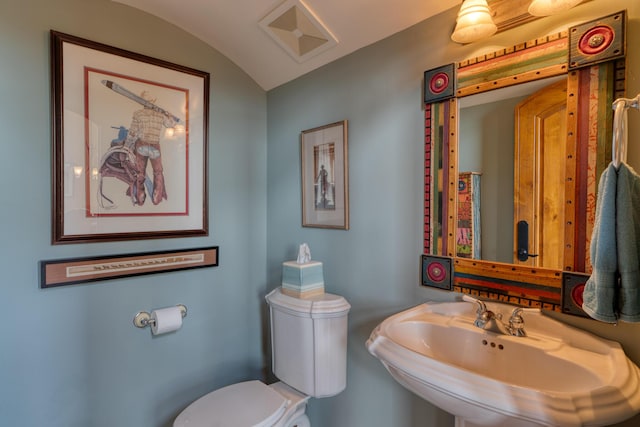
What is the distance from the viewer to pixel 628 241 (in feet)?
2.23

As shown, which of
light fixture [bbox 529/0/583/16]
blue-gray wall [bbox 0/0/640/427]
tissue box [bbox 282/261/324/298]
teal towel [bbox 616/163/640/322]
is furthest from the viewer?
tissue box [bbox 282/261/324/298]

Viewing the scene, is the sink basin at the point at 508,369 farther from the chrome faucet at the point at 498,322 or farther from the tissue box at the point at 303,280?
the tissue box at the point at 303,280

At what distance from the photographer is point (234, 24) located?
64.4 inches

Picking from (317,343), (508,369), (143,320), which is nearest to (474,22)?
(508,369)

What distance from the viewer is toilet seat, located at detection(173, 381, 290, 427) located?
1.33 metres

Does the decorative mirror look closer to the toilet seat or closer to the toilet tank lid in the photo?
the toilet tank lid

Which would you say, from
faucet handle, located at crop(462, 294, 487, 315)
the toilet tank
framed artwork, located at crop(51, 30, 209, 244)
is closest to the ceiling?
framed artwork, located at crop(51, 30, 209, 244)

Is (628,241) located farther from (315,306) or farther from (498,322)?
(315,306)

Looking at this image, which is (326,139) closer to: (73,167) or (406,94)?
(406,94)

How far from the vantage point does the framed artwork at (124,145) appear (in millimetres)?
1397

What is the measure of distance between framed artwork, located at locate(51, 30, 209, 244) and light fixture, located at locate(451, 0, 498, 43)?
136cm

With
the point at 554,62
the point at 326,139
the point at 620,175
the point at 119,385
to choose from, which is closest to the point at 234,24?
the point at 326,139

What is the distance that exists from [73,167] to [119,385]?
1053 millimetres

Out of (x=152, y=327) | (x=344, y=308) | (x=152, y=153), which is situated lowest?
(x=152, y=327)
